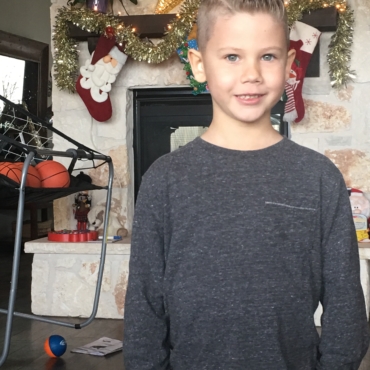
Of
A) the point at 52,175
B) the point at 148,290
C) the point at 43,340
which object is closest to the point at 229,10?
the point at 148,290

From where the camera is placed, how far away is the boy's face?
955 millimetres

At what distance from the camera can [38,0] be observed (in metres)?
5.76

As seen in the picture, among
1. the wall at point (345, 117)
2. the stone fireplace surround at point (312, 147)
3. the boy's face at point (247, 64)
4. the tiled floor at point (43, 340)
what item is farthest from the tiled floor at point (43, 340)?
the boy's face at point (247, 64)

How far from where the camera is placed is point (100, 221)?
3.38 m

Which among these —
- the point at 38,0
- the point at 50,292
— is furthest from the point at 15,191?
the point at 38,0

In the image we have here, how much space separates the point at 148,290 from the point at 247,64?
14.7 inches

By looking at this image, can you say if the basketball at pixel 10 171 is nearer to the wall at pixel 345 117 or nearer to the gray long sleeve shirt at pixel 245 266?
A: the wall at pixel 345 117

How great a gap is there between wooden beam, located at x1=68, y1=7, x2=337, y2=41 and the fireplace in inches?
13.7

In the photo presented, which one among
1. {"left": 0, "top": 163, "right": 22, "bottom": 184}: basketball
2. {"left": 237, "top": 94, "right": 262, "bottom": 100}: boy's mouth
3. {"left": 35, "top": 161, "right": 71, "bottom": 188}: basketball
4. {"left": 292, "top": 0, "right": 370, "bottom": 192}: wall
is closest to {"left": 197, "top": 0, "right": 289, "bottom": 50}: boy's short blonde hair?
{"left": 237, "top": 94, "right": 262, "bottom": 100}: boy's mouth

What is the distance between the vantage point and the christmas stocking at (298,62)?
2973 millimetres

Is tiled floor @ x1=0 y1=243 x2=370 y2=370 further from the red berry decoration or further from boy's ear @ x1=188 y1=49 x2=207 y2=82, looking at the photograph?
boy's ear @ x1=188 y1=49 x2=207 y2=82

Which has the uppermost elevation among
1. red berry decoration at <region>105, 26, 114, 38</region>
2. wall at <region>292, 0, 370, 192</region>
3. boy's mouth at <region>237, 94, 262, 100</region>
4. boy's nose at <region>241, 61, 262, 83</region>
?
red berry decoration at <region>105, 26, 114, 38</region>

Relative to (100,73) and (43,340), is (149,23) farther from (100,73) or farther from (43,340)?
(43,340)

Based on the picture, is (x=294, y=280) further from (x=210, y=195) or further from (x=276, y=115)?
(x=276, y=115)
